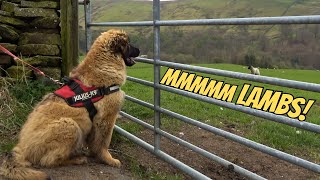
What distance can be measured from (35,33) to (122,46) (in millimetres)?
3095

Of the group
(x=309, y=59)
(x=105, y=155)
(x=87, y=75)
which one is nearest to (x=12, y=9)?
(x=87, y=75)

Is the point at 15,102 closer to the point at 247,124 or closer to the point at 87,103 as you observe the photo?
the point at 87,103

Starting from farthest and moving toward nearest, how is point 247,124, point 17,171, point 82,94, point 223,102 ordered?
point 247,124 → point 82,94 → point 17,171 → point 223,102

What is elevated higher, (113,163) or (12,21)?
(12,21)

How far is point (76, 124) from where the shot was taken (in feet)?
15.1

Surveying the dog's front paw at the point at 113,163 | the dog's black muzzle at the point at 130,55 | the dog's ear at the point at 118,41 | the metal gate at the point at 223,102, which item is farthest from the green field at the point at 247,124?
the dog's front paw at the point at 113,163

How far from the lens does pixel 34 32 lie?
7.49m

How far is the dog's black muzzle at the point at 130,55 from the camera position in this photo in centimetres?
509

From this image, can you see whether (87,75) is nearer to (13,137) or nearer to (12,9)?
(13,137)

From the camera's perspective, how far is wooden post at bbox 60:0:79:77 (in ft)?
23.3

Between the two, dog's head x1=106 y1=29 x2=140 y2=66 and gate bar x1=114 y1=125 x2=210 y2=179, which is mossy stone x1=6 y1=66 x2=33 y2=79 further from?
dog's head x1=106 y1=29 x2=140 y2=66

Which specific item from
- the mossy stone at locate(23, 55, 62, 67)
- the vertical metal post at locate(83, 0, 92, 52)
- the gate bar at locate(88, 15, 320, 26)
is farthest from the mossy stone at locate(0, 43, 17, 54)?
the gate bar at locate(88, 15, 320, 26)

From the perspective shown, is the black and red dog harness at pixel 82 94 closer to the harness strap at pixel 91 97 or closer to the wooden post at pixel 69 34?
the harness strap at pixel 91 97

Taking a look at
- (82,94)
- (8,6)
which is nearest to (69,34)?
(8,6)
